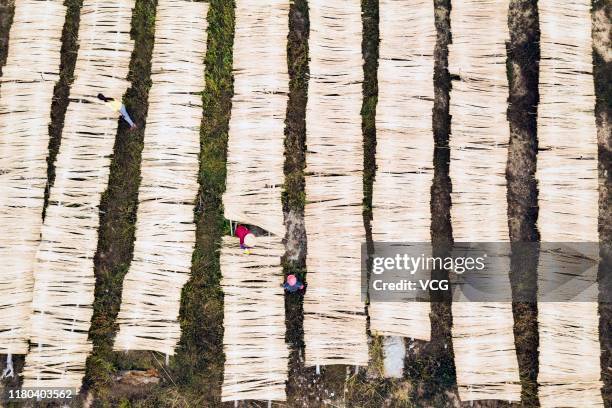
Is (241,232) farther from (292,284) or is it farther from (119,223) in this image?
(119,223)

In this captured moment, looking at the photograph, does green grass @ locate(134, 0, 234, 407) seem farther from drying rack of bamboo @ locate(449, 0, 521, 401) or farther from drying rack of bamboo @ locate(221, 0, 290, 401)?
drying rack of bamboo @ locate(449, 0, 521, 401)

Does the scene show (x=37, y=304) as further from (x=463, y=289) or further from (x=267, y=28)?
(x=463, y=289)

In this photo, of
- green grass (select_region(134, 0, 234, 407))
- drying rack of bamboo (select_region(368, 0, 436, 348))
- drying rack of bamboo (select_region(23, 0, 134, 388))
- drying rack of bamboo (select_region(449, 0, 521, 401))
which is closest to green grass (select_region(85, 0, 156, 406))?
drying rack of bamboo (select_region(23, 0, 134, 388))

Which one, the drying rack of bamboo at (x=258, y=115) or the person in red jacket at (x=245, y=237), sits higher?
the drying rack of bamboo at (x=258, y=115)

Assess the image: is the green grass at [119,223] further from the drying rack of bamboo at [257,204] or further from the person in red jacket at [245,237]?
the person in red jacket at [245,237]

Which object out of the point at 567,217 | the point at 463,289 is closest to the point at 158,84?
the point at 463,289

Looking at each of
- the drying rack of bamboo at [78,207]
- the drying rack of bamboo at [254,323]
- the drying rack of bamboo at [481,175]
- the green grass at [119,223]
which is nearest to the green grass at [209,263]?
the drying rack of bamboo at [254,323]

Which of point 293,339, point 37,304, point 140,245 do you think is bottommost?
point 293,339

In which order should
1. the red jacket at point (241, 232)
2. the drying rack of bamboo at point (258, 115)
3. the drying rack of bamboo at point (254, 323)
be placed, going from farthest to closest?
the drying rack of bamboo at point (258, 115), the red jacket at point (241, 232), the drying rack of bamboo at point (254, 323)
